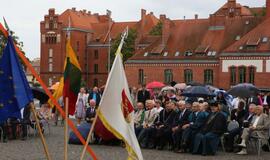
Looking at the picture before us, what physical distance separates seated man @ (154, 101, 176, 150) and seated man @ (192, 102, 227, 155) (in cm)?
112

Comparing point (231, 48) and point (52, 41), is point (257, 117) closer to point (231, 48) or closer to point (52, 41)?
point (231, 48)

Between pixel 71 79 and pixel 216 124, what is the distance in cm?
699

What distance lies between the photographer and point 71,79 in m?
8.12

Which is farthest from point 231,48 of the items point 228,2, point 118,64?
point 118,64

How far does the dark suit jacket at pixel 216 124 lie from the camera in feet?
46.7

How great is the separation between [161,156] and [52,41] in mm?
77117

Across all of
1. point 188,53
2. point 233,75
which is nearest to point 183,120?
point 233,75

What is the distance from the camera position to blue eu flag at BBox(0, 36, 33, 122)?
25.1 feet

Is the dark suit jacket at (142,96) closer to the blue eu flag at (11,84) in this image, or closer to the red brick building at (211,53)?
the blue eu flag at (11,84)

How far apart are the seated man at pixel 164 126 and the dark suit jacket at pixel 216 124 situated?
1251 mm

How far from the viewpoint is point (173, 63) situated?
65.3 metres

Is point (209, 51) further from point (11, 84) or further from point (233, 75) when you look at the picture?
point (11, 84)

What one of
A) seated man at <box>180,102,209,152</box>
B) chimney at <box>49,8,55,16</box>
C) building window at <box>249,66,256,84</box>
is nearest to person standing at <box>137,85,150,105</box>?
seated man at <box>180,102,209,152</box>

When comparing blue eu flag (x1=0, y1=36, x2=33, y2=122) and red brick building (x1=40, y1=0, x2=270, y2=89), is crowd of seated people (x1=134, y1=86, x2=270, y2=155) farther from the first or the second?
red brick building (x1=40, y1=0, x2=270, y2=89)
